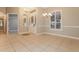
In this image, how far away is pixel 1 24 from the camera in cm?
313

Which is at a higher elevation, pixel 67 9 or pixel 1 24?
pixel 67 9

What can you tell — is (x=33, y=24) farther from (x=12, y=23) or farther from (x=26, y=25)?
(x=12, y=23)

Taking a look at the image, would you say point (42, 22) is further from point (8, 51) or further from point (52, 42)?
point (8, 51)

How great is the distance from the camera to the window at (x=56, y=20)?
3113mm

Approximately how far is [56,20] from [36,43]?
62cm

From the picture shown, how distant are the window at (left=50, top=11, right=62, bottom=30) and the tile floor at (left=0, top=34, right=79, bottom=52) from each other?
0.72 ft

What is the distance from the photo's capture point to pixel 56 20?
3.16 metres

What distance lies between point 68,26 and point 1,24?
1332 millimetres

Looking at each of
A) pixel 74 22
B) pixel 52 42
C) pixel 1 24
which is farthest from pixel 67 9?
pixel 1 24

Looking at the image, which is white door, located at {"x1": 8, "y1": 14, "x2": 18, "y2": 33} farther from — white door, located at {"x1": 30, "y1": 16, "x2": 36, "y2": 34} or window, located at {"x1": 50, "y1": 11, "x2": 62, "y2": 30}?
window, located at {"x1": 50, "y1": 11, "x2": 62, "y2": 30}

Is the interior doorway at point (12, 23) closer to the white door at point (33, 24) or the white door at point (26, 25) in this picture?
the white door at point (26, 25)

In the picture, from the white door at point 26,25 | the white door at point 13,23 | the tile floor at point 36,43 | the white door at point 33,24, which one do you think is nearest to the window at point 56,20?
the tile floor at point 36,43
